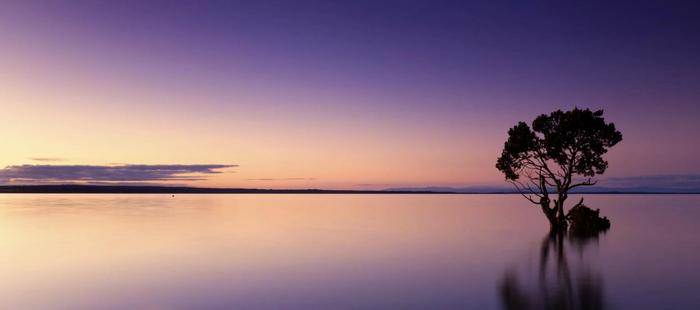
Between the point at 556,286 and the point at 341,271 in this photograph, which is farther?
the point at 341,271

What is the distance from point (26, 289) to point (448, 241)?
2511 cm

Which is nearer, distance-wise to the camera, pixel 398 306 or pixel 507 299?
pixel 398 306

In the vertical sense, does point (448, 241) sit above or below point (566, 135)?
below

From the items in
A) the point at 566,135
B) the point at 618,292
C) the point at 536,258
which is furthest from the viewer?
the point at 566,135

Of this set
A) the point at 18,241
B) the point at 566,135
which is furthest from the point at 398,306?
the point at 18,241

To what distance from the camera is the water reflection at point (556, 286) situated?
1530 centimetres

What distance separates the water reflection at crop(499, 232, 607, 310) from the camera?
15.3m

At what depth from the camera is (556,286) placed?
59.3 feet

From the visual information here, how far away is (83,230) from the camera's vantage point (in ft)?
130

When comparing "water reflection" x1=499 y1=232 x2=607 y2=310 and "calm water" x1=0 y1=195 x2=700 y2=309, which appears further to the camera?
"calm water" x1=0 y1=195 x2=700 y2=309

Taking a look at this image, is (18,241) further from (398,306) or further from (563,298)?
(563,298)

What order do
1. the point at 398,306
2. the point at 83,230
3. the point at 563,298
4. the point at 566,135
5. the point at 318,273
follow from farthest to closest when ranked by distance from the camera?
the point at 83,230
the point at 566,135
the point at 318,273
the point at 563,298
the point at 398,306

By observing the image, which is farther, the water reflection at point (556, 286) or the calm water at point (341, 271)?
the calm water at point (341, 271)

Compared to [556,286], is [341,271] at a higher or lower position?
lower
